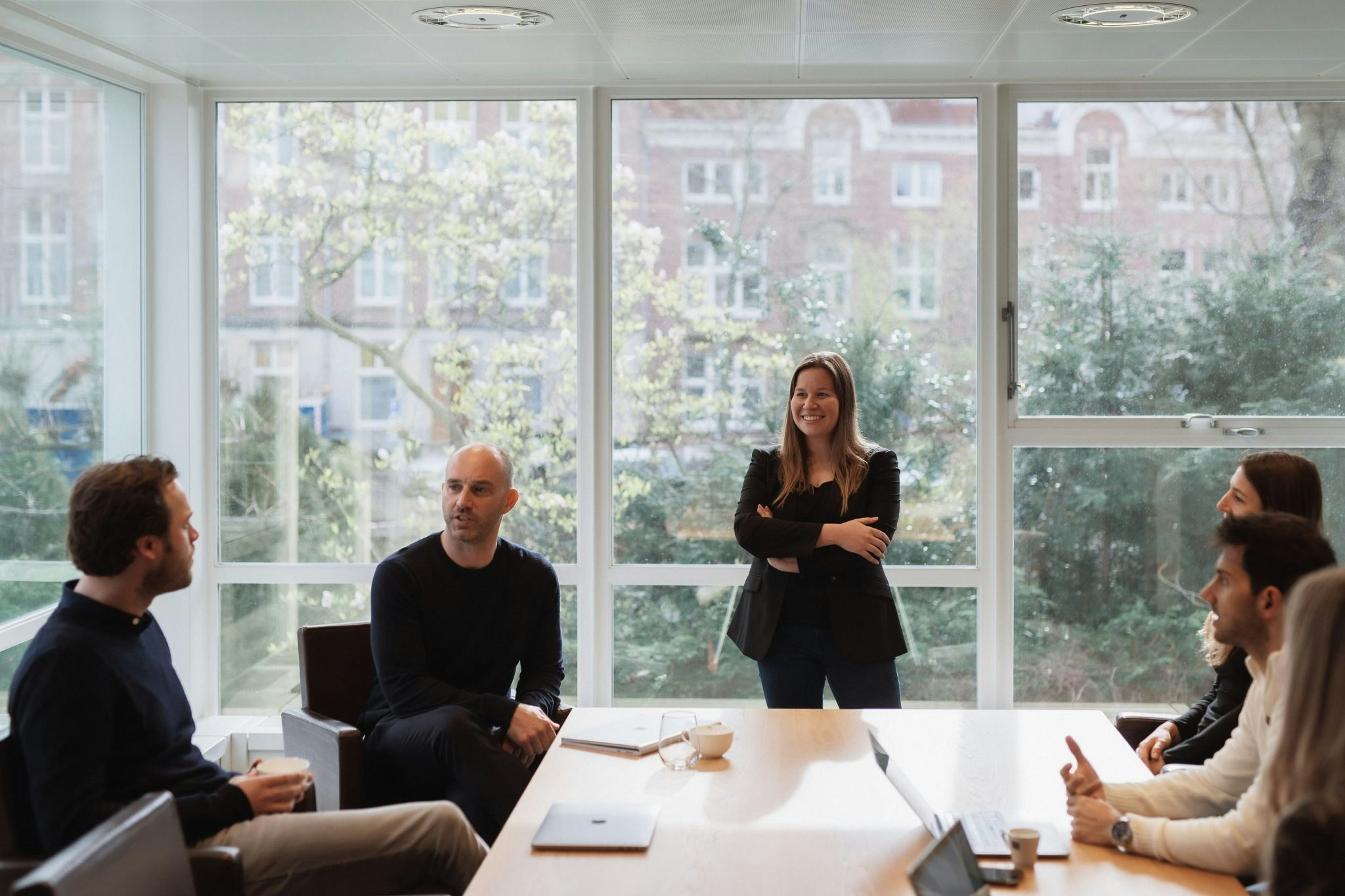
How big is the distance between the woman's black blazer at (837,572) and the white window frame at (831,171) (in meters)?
1.33

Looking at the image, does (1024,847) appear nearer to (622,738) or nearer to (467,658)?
(622,738)

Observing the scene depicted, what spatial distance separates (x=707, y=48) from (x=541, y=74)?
73 cm

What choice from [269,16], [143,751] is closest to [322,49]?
[269,16]

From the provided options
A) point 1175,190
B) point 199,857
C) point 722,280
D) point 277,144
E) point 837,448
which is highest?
point 277,144

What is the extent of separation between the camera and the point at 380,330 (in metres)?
4.97

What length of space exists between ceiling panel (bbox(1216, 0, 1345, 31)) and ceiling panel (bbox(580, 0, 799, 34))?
4.08ft

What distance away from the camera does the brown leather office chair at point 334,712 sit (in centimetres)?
320

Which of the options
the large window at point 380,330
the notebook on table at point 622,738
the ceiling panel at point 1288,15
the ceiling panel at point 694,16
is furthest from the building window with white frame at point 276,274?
the ceiling panel at point 1288,15

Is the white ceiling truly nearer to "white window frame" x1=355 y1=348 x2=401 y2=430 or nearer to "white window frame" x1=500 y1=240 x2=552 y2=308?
"white window frame" x1=500 y1=240 x2=552 y2=308

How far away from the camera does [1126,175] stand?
4.81m

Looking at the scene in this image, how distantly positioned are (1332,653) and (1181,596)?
3503mm

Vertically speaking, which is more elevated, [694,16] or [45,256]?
[694,16]

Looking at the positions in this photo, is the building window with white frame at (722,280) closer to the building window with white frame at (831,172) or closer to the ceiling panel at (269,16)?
the building window with white frame at (831,172)

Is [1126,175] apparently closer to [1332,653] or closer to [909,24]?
[909,24]
